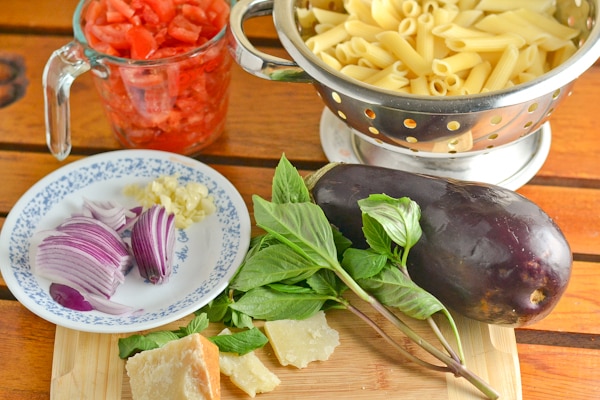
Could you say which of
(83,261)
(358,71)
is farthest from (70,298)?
(358,71)

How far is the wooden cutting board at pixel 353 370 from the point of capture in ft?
3.76

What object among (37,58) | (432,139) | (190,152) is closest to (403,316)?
(432,139)

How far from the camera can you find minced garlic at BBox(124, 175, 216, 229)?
4.52 feet

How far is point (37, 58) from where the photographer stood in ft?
5.74

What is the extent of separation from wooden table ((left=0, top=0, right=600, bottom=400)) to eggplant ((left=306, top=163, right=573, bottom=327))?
121mm

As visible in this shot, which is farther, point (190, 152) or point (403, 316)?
point (190, 152)

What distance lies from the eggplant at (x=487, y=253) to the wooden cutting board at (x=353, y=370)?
6 cm

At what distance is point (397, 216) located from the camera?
1127 mm

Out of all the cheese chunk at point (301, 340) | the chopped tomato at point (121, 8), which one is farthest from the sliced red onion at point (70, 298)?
the chopped tomato at point (121, 8)

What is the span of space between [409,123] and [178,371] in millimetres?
496

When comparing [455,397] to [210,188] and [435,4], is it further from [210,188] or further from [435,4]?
[435,4]

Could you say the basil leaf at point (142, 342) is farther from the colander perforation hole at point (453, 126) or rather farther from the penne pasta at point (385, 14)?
the penne pasta at point (385, 14)

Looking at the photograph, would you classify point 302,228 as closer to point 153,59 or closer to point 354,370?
point 354,370

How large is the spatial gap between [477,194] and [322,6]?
514 mm
